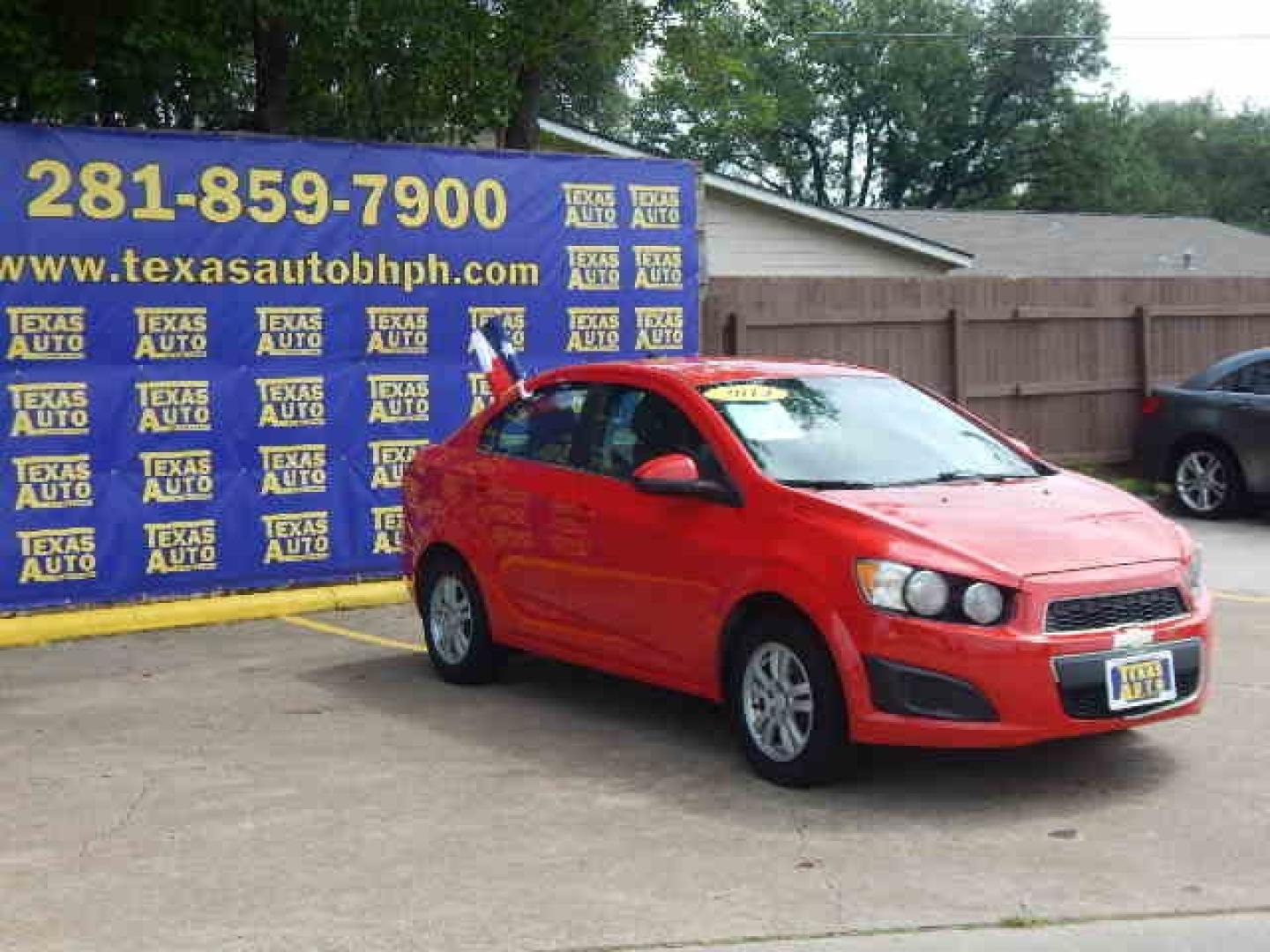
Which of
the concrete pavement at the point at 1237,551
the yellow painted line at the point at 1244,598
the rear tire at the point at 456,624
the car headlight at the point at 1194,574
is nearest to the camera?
the car headlight at the point at 1194,574

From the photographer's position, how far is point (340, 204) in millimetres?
11797

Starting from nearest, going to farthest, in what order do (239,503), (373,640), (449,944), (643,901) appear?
(449,944) < (643,901) < (373,640) < (239,503)

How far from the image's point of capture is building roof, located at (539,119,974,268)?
24.0m

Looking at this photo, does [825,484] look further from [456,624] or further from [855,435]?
[456,624]

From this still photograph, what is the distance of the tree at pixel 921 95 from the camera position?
192 feet

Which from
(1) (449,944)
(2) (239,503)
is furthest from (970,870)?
(2) (239,503)

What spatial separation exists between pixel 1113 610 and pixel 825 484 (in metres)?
1.23

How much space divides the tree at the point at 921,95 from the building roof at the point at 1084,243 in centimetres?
1992

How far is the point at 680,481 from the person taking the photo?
7.15 meters

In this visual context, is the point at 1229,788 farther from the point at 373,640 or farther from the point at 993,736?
the point at 373,640

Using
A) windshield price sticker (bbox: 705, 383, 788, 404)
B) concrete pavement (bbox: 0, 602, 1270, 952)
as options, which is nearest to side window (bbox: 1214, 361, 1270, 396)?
concrete pavement (bbox: 0, 602, 1270, 952)

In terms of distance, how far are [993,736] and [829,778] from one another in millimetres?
650

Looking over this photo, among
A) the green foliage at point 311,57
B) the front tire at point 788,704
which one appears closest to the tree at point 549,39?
the green foliage at point 311,57

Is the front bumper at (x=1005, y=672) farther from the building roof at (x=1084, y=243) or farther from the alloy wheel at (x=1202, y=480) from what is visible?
the building roof at (x=1084, y=243)
